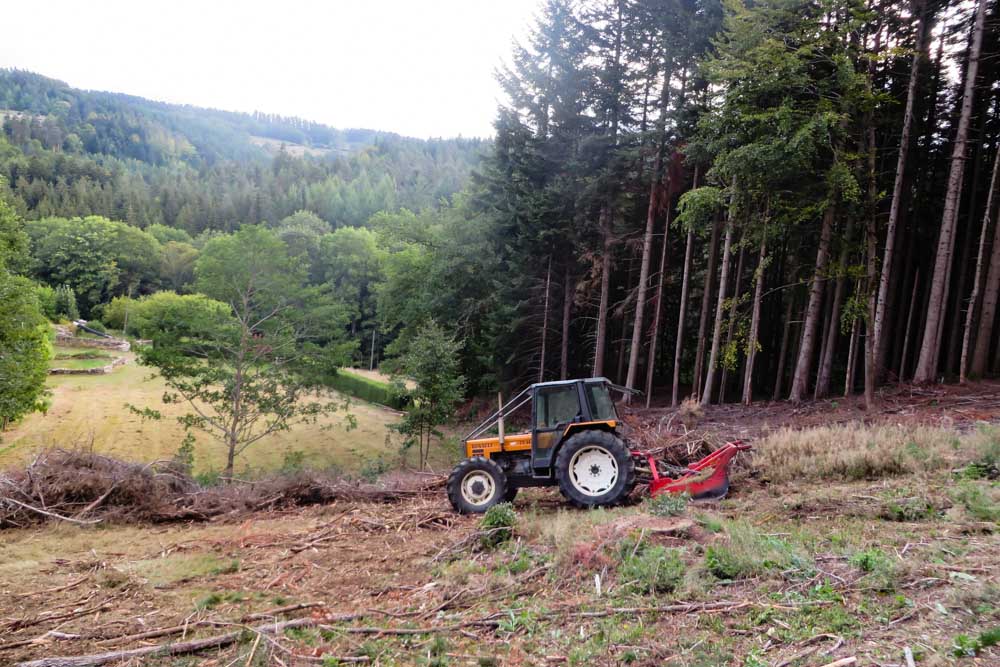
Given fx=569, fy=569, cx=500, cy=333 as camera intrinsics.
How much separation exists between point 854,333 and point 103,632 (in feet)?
65.1

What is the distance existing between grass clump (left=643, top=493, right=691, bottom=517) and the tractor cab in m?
0.82

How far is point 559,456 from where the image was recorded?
7.87 meters

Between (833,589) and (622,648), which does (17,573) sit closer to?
(622,648)

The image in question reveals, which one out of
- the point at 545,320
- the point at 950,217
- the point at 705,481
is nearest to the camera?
the point at 705,481

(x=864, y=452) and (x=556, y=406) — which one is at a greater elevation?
(x=556, y=406)

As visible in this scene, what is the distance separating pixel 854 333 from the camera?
18.0 m

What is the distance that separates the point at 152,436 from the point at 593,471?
27.2 m

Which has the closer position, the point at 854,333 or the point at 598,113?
the point at 854,333

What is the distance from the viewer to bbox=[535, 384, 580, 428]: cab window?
8.32 metres

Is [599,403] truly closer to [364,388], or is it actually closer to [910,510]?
[910,510]

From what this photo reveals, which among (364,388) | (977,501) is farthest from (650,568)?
(364,388)

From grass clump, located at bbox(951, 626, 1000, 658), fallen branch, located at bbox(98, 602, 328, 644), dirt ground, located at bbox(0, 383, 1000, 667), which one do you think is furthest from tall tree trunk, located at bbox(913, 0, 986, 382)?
fallen branch, located at bbox(98, 602, 328, 644)

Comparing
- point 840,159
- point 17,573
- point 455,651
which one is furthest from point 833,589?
point 840,159

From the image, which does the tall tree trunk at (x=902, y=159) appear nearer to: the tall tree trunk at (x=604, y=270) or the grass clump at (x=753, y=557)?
the tall tree trunk at (x=604, y=270)
